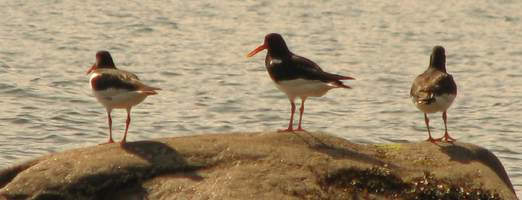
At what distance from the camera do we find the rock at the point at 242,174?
1123 cm

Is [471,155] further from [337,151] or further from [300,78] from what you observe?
[300,78]

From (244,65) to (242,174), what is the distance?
14.7 meters

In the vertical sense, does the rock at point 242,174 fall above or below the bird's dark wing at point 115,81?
below

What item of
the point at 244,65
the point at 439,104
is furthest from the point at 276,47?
the point at 244,65

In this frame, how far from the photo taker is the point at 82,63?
2552 cm

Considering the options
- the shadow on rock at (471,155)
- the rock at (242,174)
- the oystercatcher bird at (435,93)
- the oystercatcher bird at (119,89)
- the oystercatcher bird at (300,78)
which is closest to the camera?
the rock at (242,174)

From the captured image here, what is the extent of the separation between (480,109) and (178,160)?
469 inches

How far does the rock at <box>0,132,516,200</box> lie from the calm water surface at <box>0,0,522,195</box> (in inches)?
201

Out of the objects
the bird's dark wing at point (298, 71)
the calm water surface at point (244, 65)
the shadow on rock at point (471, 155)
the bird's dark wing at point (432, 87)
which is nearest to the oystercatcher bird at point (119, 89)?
the bird's dark wing at point (298, 71)

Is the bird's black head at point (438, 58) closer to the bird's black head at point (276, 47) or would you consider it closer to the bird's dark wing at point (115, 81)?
the bird's black head at point (276, 47)

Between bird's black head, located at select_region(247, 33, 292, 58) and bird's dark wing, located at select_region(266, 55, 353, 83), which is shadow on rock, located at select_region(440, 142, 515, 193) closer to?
bird's dark wing, located at select_region(266, 55, 353, 83)

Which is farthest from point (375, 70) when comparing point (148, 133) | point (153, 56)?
point (148, 133)

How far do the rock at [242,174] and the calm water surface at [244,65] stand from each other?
5112mm

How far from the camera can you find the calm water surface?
797 inches
